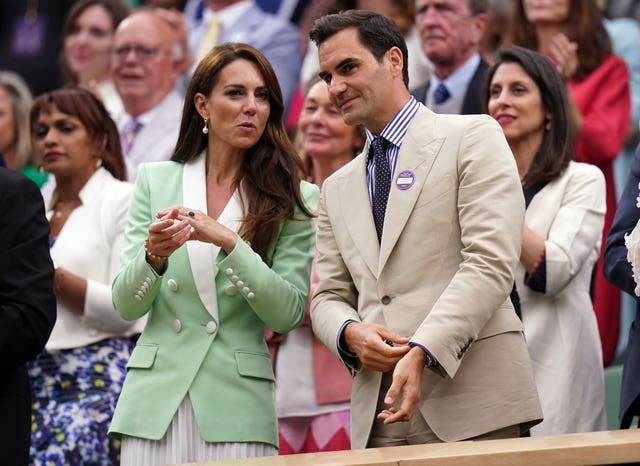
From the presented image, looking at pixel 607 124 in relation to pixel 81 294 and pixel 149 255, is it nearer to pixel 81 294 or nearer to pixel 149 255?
pixel 81 294

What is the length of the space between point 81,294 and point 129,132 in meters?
2.52

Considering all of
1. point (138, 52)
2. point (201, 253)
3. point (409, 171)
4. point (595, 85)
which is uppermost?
point (138, 52)

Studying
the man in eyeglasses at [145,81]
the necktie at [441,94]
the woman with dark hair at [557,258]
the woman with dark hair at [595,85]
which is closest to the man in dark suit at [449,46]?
the necktie at [441,94]

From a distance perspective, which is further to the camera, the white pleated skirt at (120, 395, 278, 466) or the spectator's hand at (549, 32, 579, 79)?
the spectator's hand at (549, 32, 579, 79)

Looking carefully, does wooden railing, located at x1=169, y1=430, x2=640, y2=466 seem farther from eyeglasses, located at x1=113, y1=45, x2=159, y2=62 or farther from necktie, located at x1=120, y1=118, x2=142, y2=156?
eyeglasses, located at x1=113, y1=45, x2=159, y2=62

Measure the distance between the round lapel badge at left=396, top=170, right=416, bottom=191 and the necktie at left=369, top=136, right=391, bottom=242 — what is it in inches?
3.3

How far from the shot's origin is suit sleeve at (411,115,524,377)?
3.35 meters

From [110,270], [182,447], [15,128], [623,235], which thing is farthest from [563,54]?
[15,128]

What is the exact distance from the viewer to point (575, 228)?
449 centimetres

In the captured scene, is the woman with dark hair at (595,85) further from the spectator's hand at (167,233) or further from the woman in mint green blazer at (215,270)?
the spectator's hand at (167,233)

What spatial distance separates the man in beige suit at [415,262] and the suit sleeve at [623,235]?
53cm

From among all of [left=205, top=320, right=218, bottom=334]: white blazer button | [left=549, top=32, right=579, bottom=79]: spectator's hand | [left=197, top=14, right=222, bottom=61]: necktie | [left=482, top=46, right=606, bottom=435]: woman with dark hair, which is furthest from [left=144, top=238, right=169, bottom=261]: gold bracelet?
[left=197, top=14, right=222, bottom=61]: necktie

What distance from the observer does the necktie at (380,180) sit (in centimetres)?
367

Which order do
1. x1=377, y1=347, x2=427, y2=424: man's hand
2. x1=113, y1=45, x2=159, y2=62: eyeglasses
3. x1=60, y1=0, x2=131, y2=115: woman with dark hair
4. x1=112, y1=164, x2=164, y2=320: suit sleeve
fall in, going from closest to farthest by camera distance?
x1=377, y1=347, x2=427, y2=424: man's hand, x1=112, y1=164, x2=164, y2=320: suit sleeve, x1=113, y1=45, x2=159, y2=62: eyeglasses, x1=60, y1=0, x2=131, y2=115: woman with dark hair
